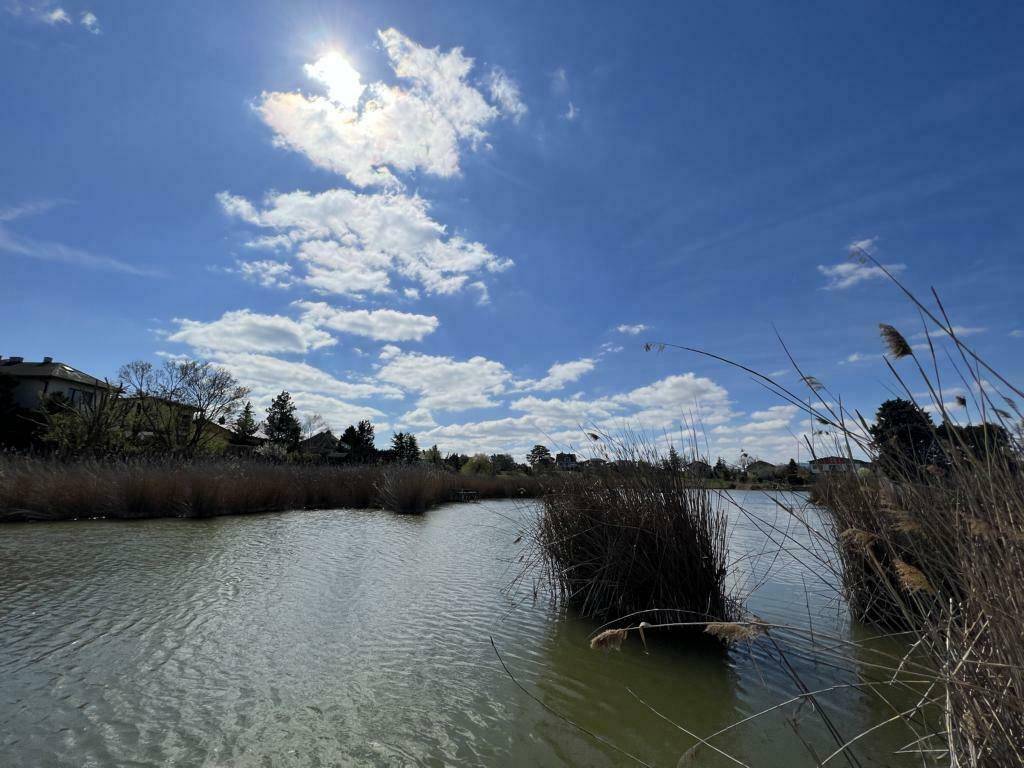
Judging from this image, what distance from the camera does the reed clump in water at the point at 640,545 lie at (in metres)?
3.78

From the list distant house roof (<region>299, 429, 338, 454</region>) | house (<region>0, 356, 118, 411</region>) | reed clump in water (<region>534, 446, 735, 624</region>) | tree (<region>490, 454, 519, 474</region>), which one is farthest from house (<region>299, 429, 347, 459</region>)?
reed clump in water (<region>534, 446, 735, 624</region>)

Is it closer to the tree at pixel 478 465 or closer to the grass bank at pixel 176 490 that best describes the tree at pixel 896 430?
the grass bank at pixel 176 490

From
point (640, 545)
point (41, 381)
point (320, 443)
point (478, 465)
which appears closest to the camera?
point (640, 545)

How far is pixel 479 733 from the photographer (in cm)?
248

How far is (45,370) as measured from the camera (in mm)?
38219

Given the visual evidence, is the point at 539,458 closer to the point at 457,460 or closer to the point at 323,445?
the point at 457,460

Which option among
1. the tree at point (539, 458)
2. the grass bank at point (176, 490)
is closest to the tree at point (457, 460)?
the grass bank at point (176, 490)

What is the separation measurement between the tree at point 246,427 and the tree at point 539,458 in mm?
34517

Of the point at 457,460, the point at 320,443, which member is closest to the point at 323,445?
the point at 320,443

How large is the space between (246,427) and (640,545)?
39951mm

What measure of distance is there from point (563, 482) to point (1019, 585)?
3.83 metres

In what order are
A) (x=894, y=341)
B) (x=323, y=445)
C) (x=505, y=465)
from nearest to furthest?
(x=894, y=341) < (x=505, y=465) < (x=323, y=445)

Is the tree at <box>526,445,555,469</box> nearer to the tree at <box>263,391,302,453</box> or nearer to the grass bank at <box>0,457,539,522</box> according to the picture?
the grass bank at <box>0,457,539,522</box>

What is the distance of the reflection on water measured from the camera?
2.31 meters
